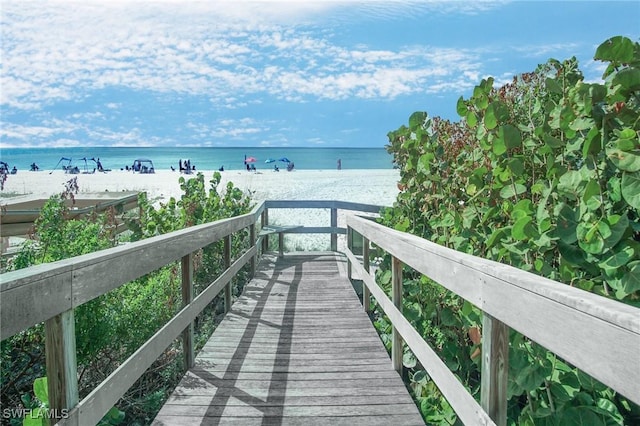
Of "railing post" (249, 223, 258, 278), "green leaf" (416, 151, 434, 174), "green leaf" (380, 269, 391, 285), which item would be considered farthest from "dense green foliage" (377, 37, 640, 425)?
"railing post" (249, 223, 258, 278)

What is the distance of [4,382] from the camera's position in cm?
300

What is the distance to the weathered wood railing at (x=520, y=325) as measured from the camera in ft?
3.20

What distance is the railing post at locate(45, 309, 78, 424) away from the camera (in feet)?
5.35

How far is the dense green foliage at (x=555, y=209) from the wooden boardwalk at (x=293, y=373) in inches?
14.5

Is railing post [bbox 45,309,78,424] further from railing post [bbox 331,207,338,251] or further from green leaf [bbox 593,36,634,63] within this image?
railing post [bbox 331,207,338,251]

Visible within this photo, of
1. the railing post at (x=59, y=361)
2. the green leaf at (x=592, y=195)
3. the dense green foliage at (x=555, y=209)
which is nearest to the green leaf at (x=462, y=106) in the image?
the dense green foliage at (x=555, y=209)

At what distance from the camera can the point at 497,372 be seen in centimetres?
171

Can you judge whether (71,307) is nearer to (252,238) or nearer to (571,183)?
(571,183)

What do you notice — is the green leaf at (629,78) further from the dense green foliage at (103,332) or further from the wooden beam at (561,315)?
the dense green foliage at (103,332)

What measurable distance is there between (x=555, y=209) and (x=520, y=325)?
0.69 meters

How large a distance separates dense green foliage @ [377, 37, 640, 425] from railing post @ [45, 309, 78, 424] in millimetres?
1566

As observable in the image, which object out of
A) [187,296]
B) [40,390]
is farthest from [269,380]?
[40,390]

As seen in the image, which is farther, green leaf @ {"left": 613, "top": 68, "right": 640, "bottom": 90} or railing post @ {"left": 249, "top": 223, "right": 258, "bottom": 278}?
railing post @ {"left": 249, "top": 223, "right": 258, "bottom": 278}

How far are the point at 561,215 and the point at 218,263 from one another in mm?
5068
